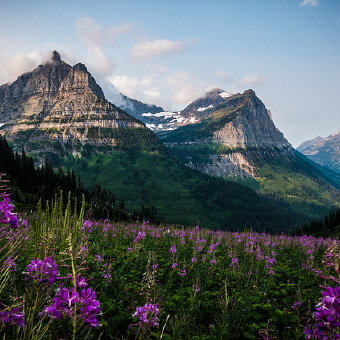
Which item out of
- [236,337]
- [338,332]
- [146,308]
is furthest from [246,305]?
[338,332]

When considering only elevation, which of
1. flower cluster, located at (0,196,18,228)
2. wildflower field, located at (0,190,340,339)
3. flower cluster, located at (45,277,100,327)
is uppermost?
flower cluster, located at (0,196,18,228)

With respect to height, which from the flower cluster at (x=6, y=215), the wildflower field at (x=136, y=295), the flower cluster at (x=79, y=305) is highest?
the flower cluster at (x=6, y=215)

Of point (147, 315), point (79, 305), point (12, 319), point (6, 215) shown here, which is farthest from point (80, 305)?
point (6, 215)

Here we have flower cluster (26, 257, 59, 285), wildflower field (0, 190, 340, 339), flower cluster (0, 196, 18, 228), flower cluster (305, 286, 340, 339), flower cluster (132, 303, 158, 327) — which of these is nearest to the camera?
flower cluster (305, 286, 340, 339)

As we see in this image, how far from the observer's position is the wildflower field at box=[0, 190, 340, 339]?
2.32m

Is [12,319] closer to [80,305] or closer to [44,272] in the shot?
[44,272]

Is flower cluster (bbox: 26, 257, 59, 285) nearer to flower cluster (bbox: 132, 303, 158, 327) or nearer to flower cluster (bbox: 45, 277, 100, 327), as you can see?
flower cluster (bbox: 45, 277, 100, 327)

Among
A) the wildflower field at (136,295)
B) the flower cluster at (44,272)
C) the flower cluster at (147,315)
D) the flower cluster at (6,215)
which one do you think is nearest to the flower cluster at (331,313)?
the wildflower field at (136,295)

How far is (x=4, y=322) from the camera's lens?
2.40 metres

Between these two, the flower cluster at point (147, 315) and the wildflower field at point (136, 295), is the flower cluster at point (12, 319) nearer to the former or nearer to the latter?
the wildflower field at point (136, 295)

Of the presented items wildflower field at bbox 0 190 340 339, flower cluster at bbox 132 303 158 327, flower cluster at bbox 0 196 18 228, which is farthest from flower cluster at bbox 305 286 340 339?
flower cluster at bbox 0 196 18 228

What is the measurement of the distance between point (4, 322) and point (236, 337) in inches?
175

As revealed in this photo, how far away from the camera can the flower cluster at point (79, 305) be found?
7.14ft

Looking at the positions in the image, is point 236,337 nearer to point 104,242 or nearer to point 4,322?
Result: point 4,322
